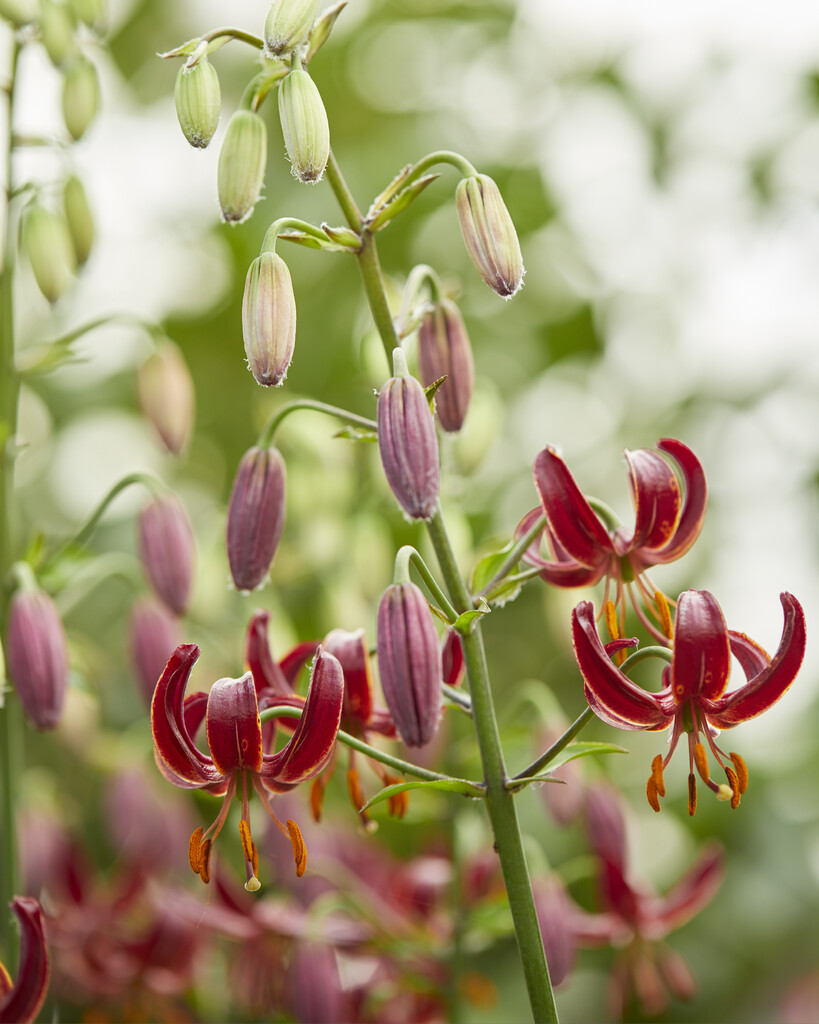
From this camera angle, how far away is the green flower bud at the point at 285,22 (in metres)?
0.62

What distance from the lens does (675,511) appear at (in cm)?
67

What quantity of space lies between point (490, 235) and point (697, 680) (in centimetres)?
27

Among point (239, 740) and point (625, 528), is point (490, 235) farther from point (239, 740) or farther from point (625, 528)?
point (239, 740)

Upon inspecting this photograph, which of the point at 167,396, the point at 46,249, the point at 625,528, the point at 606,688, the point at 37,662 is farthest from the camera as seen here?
the point at 167,396

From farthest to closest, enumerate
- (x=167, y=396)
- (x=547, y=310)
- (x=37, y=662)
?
(x=547, y=310) → (x=167, y=396) → (x=37, y=662)

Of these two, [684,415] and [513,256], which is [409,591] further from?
[684,415]

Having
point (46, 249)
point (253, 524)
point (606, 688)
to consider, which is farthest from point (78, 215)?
point (606, 688)

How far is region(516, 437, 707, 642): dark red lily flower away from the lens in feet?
2.05

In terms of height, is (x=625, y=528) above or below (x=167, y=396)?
below

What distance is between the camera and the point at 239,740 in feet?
1.97

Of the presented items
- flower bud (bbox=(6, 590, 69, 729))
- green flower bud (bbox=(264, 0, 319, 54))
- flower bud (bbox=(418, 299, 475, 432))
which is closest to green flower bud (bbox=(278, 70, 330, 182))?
green flower bud (bbox=(264, 0, 319, 54))

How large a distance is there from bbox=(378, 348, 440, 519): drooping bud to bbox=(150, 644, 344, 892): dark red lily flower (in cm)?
9

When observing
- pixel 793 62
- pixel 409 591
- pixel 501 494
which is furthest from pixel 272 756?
pixel 793 62

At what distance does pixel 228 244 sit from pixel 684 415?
0.89 meters
